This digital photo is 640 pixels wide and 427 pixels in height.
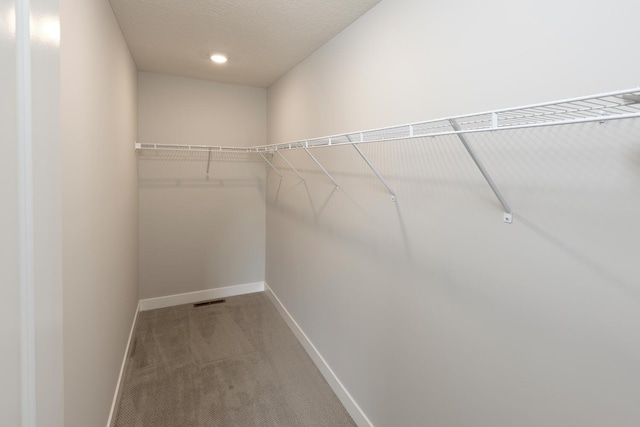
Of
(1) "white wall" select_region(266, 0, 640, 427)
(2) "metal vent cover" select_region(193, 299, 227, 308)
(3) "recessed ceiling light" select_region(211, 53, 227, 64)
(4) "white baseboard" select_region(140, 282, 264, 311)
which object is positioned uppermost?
(3) "recessed ceiling light" select_region(211, 53, 227, 64)

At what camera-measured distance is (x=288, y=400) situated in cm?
209

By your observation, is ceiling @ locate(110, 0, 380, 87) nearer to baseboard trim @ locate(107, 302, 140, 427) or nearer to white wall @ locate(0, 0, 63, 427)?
white wall @ locate(0, 0, 63, 427)

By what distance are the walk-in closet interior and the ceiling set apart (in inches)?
0.7

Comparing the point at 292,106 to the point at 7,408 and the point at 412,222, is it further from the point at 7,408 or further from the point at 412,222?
the point at 7,408

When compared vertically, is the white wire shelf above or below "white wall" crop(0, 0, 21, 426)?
above

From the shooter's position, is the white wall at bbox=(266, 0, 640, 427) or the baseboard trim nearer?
the white wall at bbox=(266, 0, 640, 427)

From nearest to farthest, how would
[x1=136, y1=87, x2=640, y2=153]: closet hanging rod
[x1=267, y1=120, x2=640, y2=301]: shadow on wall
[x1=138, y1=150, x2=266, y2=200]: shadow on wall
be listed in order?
1. [x1=136, y1=87, x2=640, y2=153]: closet hanging rod
2. [x1=267, y1=120, x2=640, y2=301]: shadow on wall
3. [x1=138, y1=150, x2=266, y2=200]: shadow on wall

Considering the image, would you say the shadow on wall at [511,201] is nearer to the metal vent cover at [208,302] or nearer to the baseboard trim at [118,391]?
the baseboard trim at [118,391]

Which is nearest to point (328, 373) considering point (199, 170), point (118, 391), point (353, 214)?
point (353, 214)

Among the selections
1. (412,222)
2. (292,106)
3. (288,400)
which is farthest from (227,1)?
(288,400)

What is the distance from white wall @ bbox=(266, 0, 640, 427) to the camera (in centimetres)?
83

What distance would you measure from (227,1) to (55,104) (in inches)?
55.2

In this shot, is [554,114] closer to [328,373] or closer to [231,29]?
[231,29]

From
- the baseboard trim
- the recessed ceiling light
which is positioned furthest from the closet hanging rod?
the baseboard trim
